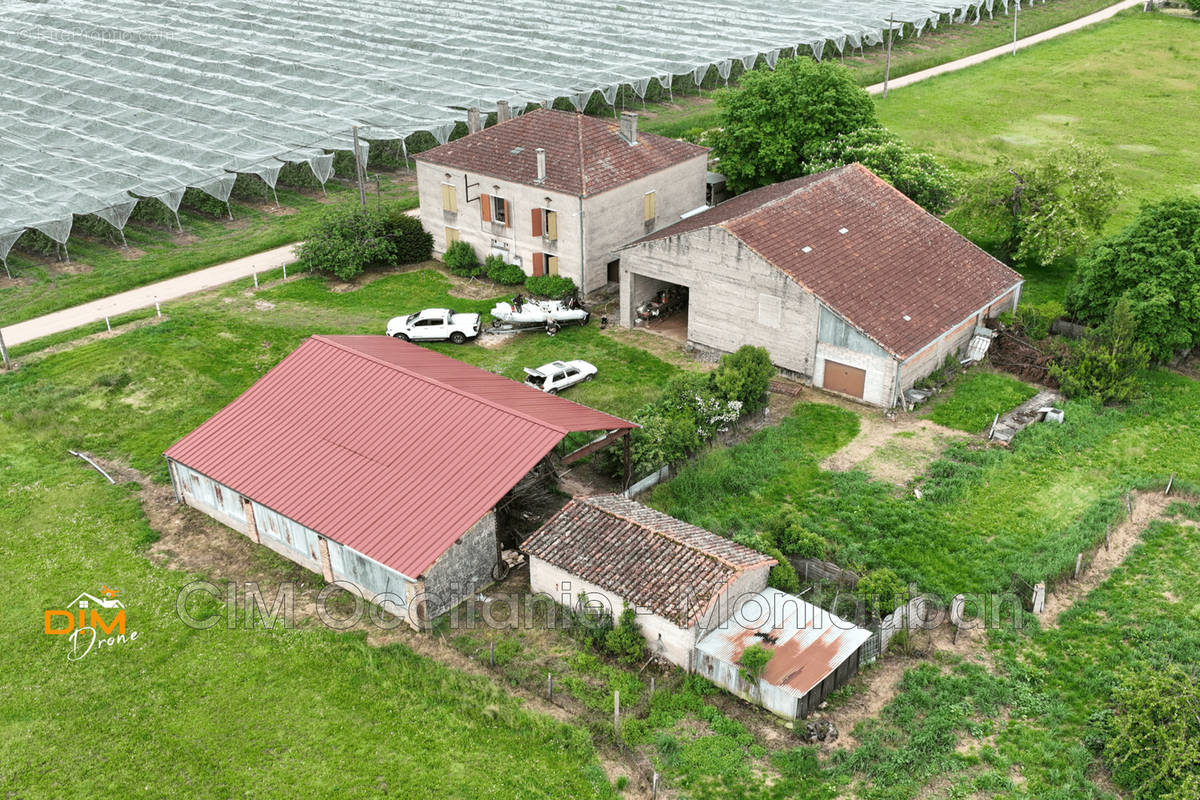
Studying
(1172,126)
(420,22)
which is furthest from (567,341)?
(420,22)

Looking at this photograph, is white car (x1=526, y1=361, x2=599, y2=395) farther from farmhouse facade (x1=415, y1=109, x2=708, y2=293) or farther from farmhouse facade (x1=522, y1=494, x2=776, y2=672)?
farmhouse facade (x1=522, y1=494, x2=776, y2=672)

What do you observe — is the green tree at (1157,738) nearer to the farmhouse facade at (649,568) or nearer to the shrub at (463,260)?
the farmhouse facade at (649,568)

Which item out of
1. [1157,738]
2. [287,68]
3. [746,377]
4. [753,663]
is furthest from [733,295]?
[287,68]

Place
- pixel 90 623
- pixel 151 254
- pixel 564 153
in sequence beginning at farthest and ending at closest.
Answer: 1. pixel 151 254
2. pixel 564 153
3. pixel 90 623

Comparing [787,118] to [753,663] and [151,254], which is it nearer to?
[151,254]

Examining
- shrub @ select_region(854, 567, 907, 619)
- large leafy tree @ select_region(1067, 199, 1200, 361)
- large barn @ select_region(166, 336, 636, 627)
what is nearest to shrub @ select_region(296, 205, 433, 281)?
large barn @ select_region(166, 336, 636, 627)

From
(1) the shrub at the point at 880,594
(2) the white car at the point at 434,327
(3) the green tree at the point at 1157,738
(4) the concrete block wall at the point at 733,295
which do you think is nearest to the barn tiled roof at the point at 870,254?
(4) the concrete block wall at the point at 733,295
